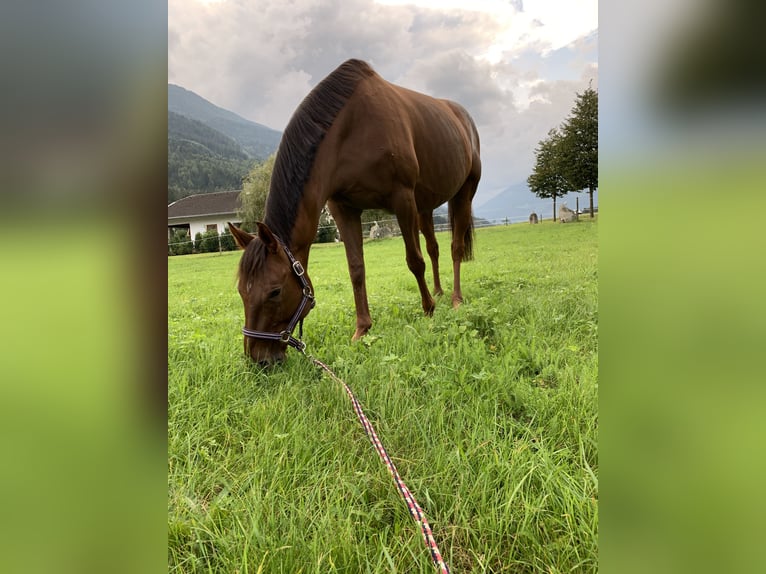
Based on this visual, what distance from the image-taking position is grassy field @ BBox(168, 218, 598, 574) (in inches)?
36.3

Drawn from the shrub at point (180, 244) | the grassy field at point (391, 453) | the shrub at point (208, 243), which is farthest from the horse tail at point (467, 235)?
the shrub at point (208, 243)

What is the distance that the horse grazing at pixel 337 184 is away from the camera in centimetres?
233

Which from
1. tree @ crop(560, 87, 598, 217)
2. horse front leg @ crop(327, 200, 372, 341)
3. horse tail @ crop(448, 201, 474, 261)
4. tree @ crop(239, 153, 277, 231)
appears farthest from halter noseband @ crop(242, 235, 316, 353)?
tree @ crop(239, 153, 277, 231)

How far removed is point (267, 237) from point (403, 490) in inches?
70.3

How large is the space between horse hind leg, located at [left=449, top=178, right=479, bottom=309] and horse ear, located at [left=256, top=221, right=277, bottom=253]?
2949mm

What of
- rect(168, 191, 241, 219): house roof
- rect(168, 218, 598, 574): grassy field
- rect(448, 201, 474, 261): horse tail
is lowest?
rect(168, 218, 598, 574): grassy field

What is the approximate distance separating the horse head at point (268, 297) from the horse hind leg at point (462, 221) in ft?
9.49

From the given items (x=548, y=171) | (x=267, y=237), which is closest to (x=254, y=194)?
(x=548, y=171)

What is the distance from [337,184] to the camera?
3053mm

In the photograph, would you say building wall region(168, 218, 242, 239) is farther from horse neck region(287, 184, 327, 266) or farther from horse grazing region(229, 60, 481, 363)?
horse neck region(287, 184, 327, 266)
